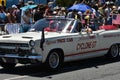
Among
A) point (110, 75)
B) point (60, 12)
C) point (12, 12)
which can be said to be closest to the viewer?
point (110, 75)

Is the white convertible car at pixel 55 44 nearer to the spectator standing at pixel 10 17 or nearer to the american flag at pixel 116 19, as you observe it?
the spectator standing at pixel 10 17

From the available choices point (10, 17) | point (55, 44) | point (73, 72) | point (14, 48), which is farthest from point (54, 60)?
point (10, 17)

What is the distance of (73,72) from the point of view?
11359 millimetres

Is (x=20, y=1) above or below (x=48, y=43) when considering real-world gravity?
above

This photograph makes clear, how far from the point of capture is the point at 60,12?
18.5 metres

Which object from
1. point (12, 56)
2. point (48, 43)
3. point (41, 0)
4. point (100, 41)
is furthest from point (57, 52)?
point (41, 0)

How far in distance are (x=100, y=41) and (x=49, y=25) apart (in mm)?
1793

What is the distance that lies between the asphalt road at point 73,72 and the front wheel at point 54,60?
0.18 m

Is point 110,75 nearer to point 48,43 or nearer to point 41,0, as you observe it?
point 48,43

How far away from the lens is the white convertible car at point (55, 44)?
35.6ft

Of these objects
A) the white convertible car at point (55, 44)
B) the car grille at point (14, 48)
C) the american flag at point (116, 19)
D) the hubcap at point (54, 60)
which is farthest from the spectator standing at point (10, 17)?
the hubcap at point (54, 60)

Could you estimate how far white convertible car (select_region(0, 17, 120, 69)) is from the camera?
10.8 m

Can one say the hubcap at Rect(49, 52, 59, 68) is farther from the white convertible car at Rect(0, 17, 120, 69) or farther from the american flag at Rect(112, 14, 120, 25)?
the american flag at Rect(112, 14, 120, 25)

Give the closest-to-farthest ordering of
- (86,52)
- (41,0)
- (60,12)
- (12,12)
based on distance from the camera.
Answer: (86,52) → (12,12) → (60,12) → (41,0)
